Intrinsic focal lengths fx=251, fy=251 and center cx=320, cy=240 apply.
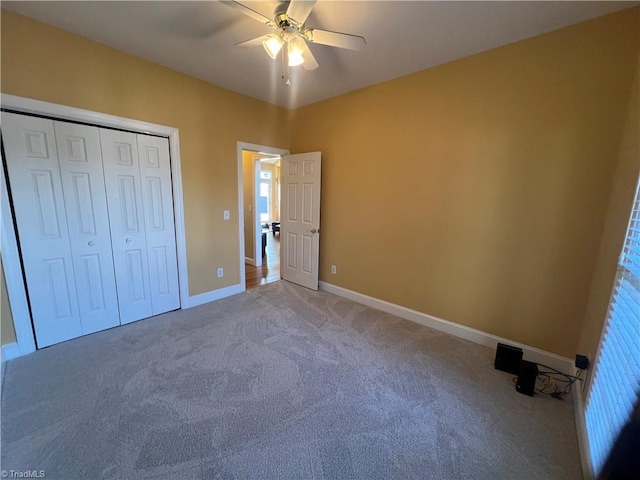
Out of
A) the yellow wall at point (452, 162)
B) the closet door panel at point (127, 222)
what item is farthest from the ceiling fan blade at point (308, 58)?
the closet door panel at point (127, 222)

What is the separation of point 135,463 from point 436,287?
2.72 m

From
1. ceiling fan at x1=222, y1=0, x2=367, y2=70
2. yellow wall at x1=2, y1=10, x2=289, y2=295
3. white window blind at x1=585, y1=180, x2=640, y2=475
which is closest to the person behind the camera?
white window blind at x1=585, y1=180, x2=640, y2=475

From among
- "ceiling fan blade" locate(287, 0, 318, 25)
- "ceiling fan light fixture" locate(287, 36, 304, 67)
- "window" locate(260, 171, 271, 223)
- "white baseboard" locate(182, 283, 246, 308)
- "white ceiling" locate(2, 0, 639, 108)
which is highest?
"white ceiling" locate(2, 0, 639, 108)

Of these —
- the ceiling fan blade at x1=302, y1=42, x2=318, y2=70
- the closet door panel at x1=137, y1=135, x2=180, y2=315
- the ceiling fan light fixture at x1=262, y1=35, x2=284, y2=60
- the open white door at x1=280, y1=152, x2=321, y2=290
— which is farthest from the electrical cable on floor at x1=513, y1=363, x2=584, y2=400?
the closet door panel at x1=137, y1=135, x2=180, y2=315

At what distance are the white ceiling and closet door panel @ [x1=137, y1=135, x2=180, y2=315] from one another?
89 cm

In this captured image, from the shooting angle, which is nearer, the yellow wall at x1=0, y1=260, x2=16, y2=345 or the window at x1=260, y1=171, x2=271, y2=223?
the yellow wall at x1=0, y1=260, x2=16, y2=345

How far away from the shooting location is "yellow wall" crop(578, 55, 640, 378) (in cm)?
150

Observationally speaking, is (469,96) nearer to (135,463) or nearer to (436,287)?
(436,287)

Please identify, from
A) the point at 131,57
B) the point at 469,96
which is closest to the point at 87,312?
the point at 131,57

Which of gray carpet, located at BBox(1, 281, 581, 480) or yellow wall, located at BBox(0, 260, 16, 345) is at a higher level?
yellow wall, located at BBox(0, 260, 16, 345)

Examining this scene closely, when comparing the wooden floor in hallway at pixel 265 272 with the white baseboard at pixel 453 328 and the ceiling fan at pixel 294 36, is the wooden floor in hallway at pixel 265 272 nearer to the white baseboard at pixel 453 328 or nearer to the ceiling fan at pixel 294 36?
the white baseboard at pixel 453 328

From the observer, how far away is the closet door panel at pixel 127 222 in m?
2.45

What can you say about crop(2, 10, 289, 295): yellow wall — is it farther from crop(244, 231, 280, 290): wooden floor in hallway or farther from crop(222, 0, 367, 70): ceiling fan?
crop(222, 0, 367, 70): ceiling fan

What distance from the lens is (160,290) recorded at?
2.91 meters
